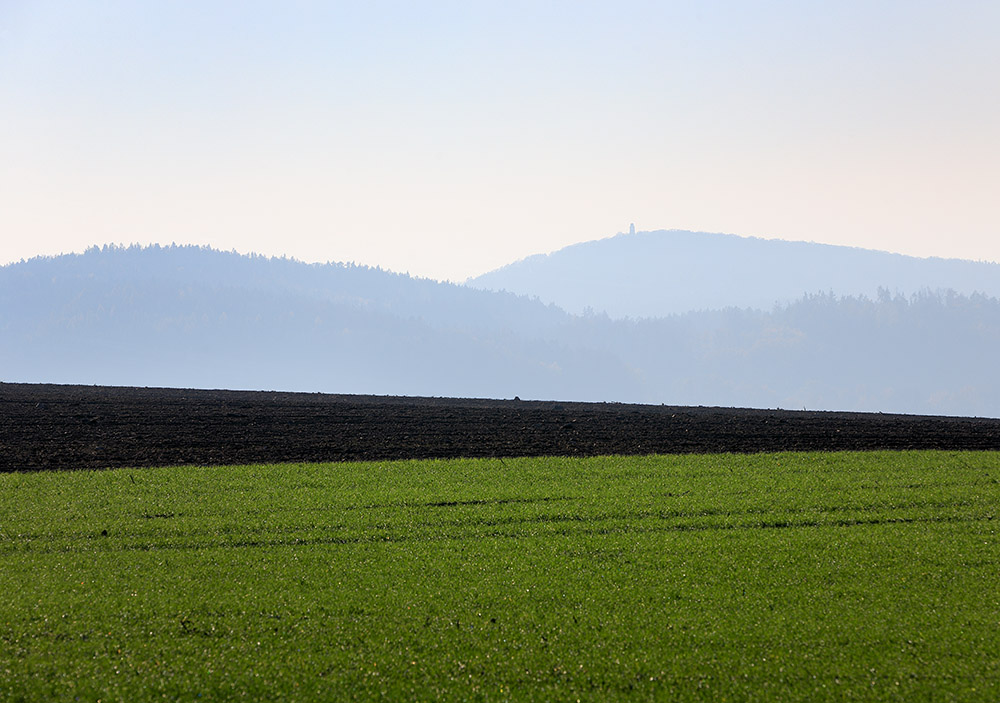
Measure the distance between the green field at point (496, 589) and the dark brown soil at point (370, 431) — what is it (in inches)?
218

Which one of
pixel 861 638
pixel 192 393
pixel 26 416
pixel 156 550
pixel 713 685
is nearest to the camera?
pixel 713 685

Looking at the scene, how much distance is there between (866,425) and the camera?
4025 centimetres

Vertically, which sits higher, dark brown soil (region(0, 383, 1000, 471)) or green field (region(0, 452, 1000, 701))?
dark brown soil (region(0, 383, 1000, 471))

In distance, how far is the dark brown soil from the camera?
98.5 ft

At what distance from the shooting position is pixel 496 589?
14961 millimetres

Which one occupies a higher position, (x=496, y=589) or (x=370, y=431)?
(x=370, y=431)

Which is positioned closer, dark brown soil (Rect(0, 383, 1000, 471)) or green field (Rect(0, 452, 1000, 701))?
green field (Rect(0, 452, 1000, 701))

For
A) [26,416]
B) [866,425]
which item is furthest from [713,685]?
[26,416]

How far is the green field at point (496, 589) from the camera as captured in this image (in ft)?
37.9

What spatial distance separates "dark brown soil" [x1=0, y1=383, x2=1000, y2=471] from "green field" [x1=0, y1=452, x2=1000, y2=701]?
5.54 m

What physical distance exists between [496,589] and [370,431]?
73.5ft

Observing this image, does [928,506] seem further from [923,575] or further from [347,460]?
[347,460]

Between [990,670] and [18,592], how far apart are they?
56.6ft

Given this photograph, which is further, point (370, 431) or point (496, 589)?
point (370, 431)
